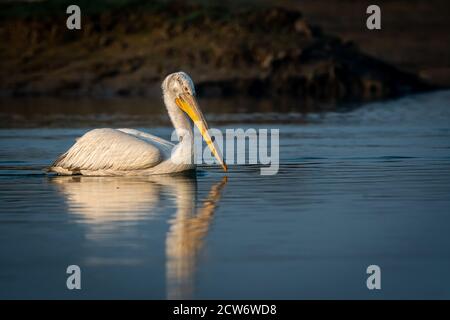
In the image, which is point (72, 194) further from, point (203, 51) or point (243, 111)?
point (203, 51)

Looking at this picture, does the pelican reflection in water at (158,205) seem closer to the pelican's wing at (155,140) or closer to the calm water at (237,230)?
the calm water at (237,230)

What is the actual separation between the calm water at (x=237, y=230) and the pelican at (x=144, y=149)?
0.58 ft

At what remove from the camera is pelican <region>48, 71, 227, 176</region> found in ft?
36.3

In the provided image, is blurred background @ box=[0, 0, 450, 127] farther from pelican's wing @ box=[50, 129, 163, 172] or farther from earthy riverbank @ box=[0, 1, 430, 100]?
pelican's wing @ box=[50, 129, 163, 172]

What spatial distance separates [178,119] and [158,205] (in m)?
2.82

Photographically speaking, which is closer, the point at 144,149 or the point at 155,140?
the point at 144,149

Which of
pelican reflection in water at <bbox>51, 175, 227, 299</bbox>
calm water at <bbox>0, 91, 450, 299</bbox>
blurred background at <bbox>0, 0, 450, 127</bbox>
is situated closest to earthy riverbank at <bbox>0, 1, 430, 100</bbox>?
blurred background at <bbox>0, 0, 450, 127</bbox>

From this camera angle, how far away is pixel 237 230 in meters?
7.83

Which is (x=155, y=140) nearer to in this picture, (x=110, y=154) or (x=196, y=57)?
(x=110, y=154)

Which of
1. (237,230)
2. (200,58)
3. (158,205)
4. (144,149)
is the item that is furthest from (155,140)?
(200,58)

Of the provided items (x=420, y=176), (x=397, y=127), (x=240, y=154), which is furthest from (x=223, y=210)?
(x=397, y=127)

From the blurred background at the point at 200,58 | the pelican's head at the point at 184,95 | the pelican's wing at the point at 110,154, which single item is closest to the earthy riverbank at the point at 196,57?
the blurred background at the point at 200,58
